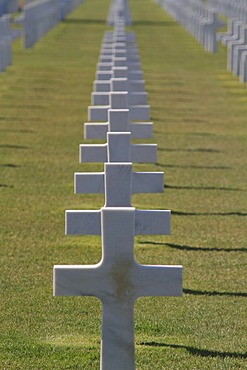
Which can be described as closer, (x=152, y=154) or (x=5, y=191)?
(x=152, y=154)

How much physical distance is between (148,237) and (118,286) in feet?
15.4

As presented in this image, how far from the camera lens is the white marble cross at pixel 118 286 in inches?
226

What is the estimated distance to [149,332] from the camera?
24.3ft

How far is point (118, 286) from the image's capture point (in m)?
5.79

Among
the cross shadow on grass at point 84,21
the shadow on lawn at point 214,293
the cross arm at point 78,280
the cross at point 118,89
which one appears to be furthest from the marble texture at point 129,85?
the cross shadow on grass at point 84,21

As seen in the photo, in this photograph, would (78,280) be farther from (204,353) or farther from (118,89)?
(118,89)

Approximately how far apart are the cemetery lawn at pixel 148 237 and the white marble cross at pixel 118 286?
856 millimetres

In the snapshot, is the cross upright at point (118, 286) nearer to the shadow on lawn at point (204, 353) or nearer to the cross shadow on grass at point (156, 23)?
the shadow on lawn at point (204, 353)

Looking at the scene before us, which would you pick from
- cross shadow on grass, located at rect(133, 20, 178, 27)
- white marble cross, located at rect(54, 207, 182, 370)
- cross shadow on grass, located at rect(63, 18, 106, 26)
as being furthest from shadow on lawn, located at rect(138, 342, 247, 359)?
cross shadow on grass, located at rect(63, 18, 106, 26)

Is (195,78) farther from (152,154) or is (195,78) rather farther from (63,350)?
(63,350)

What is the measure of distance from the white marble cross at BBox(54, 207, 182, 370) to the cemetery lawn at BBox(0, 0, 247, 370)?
856mm

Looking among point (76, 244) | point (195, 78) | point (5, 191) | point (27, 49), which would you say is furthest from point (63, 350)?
point (27, 49)

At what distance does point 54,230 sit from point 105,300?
4.94m

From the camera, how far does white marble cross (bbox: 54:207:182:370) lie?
5742 millimetres
